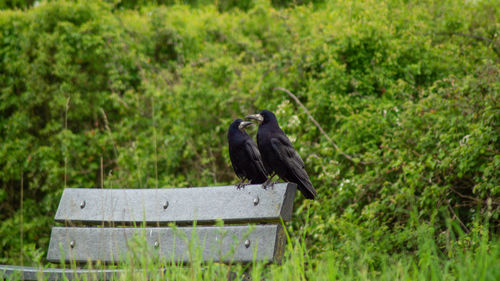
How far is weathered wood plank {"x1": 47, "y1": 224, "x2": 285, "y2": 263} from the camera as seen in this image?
285 cm

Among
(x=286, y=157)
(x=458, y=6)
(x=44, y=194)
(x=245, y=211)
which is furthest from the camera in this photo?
(x=44, y=194)

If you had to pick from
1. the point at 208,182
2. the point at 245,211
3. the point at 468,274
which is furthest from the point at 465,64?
the point at 468,274

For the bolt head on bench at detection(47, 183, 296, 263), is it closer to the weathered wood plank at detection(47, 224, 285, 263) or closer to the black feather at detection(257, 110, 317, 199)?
the weathered wood plank at detection(47, 224, 285, 263)

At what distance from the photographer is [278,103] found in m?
6.16

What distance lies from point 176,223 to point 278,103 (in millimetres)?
2998

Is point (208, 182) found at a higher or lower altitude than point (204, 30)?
lower

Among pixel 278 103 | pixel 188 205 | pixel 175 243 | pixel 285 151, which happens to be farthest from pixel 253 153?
pixel 278 103

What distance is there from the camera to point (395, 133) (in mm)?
4840

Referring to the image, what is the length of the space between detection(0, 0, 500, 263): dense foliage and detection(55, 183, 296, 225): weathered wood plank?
1323 mm

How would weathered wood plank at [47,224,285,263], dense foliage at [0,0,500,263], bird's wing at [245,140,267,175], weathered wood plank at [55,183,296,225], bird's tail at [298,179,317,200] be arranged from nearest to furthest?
weathered wood plank at [47,224,285,263], weathered wood plank at [55,183,296,225], bird's tail at [298,179,317,200], bird's wing at [245,140,267,175], dense foliage at [0,0,500,263]

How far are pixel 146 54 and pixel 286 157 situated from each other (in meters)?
5.07

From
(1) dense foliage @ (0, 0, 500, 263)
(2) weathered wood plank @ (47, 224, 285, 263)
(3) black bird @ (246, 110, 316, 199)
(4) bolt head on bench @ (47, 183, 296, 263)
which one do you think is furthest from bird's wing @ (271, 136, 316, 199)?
(1) dense foliage @ (0, 0, 500, 263)

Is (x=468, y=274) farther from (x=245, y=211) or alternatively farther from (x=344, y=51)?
(x=344, y=51)

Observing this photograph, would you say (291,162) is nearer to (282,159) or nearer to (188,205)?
(282,159)
